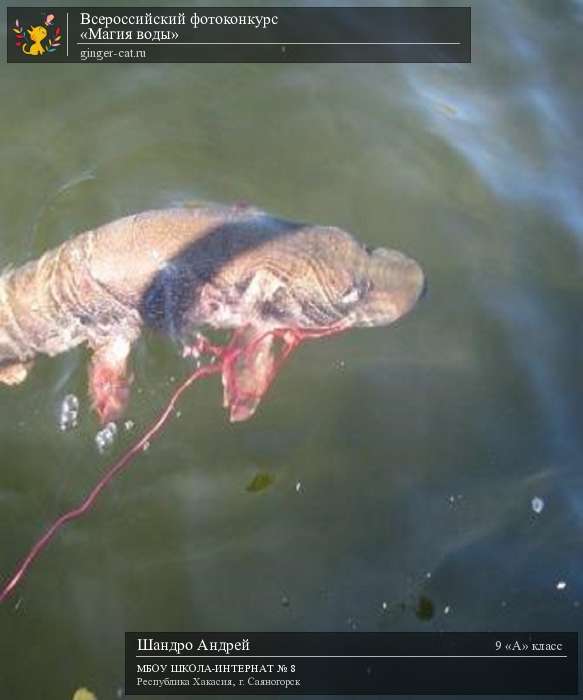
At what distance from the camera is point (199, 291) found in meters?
5.38

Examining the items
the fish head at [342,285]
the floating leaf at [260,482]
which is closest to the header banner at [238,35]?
the fish head at [342,285]

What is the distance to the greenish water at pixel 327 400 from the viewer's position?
4660mm

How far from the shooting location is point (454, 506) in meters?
5.07

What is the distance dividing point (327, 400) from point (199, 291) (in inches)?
41.6

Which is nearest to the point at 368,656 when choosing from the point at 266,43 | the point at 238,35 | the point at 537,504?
the point at 537,504

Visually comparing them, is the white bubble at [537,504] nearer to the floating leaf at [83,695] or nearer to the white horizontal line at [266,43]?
the floating leaf at [83,695]

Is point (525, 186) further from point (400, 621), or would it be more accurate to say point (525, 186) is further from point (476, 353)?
point (400, 621)

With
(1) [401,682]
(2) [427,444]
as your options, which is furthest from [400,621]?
(2) [427,444]

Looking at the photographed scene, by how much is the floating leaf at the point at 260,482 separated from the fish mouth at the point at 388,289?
124 centimetres

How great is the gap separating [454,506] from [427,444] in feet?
1.44

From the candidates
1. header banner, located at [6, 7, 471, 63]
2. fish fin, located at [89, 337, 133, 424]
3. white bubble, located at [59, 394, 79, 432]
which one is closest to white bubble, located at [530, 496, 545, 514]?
fish fin, located at [89, 337, 133, 424]

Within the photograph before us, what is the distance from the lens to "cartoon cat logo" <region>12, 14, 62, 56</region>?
282 inches

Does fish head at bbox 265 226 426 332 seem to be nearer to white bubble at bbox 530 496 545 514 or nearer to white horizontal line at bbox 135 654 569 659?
white bubble at bbox 530 496 545 514

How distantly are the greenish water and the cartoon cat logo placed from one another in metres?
0.22
